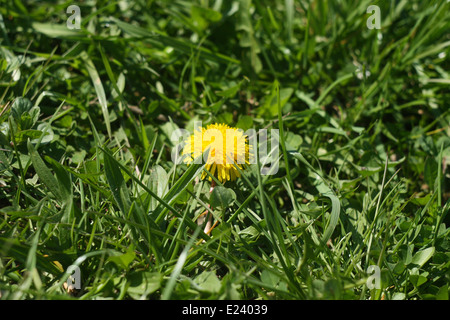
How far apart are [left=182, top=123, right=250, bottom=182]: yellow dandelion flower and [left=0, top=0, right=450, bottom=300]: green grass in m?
0.07

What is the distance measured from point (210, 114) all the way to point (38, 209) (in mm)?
806

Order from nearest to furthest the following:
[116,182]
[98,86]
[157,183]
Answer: [116,182]
[157,183]
[98,86]

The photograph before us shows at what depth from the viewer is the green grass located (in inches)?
45.3

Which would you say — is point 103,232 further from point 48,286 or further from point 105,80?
point 105,80

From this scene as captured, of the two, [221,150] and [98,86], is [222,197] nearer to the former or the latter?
[221,150]

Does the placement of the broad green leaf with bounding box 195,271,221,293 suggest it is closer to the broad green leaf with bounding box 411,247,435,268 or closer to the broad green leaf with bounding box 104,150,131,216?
the broad green leaf with bounding box 104,150,131,216

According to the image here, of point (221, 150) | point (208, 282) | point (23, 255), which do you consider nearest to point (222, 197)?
point (221, 150)

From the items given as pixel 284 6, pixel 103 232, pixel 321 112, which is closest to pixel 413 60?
pixel 321 112

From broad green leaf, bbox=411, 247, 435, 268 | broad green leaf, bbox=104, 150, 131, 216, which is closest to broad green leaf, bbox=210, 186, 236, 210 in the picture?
broad green leaf, bbox=104, 150, 131, 216

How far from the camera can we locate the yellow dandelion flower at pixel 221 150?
129cm

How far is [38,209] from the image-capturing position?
116 cm

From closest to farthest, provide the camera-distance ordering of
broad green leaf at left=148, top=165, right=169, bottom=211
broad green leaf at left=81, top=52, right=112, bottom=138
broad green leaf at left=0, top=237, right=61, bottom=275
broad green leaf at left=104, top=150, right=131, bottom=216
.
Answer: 1. broad green leaf at left=0, top=237, right=61, bottom=275
2. broad green leaf at left=104, top=150, right=131, bottom=216
3. broad green leaf at left=148, top=165, right=169, bottom=211
4. broad green leaf at left=81, top=52, right=112, bottom=138

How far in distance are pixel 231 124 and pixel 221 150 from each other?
43cm

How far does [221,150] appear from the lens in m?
1.30
